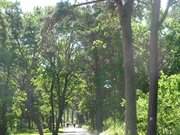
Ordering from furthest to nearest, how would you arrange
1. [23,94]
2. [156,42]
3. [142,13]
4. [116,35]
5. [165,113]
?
[23,94] < [116,35] < [165,113] < [142,13] < [156,42]

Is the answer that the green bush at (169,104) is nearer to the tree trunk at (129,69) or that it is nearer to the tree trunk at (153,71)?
the tree trunk at (129,69)

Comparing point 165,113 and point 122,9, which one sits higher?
point 122,9

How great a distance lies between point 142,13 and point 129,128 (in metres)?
5.15

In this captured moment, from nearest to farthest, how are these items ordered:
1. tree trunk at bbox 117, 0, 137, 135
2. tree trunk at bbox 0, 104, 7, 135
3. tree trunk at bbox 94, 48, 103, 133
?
tree trunk at bbox 117, 0, 137, 135
tree trunk at bbox 0, 104, 7, 135
tree trunk at bbox 94, 48, 103, 133

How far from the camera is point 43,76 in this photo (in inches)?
1838

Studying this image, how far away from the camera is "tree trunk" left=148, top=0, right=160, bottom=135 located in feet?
57.6

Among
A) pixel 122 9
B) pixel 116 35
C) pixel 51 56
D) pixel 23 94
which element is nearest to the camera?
pixel 122 9

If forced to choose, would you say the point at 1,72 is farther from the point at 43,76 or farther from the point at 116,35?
the point at 116,35

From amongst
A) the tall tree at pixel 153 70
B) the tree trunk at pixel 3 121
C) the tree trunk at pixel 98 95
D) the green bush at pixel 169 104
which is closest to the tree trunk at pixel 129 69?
the tall tree at pixel 153 70

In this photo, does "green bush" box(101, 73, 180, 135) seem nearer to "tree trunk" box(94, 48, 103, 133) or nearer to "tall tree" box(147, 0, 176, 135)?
Result: "tall tree" box(147, 0, 176, 135)

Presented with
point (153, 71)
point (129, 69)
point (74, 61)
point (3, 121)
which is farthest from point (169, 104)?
point (3, 121)

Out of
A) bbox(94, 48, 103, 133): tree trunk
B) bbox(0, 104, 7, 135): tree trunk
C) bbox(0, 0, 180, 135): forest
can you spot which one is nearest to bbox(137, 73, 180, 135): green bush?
bbox(0, 0, 180, 135): forest

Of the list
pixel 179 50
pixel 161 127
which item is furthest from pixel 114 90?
pixel 161 127

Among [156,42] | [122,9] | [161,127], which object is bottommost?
[161,127]
